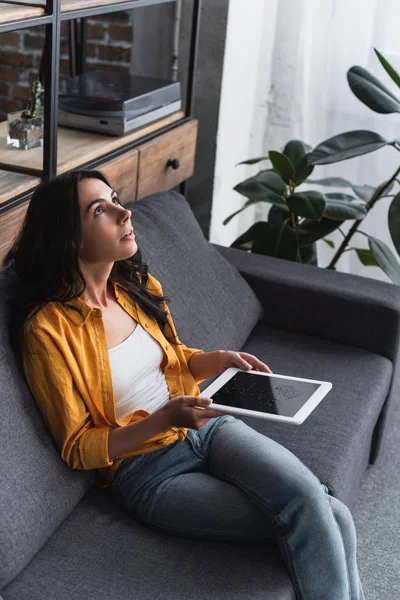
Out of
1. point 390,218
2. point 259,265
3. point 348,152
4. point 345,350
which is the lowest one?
point 345,350

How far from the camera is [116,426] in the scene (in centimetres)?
158

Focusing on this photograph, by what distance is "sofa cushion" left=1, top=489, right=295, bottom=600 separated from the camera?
1404 mm

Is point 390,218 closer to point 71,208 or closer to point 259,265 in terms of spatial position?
point 259,265

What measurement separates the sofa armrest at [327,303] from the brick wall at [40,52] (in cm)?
109

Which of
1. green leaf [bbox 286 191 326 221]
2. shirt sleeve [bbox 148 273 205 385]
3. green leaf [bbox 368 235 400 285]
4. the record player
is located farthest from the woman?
green leaf [bbox 368 235 400 285]

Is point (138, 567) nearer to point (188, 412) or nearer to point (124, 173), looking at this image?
point (188, 412)

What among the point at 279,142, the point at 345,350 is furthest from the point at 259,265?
the point at 279,142

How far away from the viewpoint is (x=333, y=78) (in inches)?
125

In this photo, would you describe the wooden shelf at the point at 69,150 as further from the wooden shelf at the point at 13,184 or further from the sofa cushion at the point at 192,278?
the sofa cushion at the point at 192,278

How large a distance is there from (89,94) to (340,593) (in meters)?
1.51

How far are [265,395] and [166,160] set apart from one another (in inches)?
45.4

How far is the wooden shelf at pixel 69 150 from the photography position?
199 centimetres

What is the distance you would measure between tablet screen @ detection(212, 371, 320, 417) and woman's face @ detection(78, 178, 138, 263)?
1.08 feet

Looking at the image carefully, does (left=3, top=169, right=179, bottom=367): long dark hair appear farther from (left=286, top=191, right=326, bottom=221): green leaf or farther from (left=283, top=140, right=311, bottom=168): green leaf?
(left=283, top=140, right=311, bottom=168): green leaf
